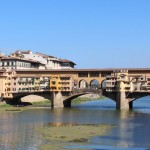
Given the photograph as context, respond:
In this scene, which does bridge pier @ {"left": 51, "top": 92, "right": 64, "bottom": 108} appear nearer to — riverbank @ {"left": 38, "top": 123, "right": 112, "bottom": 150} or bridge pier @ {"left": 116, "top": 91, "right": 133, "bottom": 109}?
bridge pier @ {"left": 116, "top": 91, "right": 133, "bottom": 109}

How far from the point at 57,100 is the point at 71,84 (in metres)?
3.14

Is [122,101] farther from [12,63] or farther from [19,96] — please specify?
[12,63]

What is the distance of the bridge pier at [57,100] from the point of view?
220 feet

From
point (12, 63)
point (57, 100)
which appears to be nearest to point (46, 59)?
point (12, 63)

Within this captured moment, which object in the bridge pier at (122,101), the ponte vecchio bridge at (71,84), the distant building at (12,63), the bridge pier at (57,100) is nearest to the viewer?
the bridge pier at (122,101)

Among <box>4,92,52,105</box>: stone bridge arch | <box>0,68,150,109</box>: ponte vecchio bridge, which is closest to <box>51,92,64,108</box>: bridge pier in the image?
<box>0,68,150,109</box>: ponte vecchio bridge

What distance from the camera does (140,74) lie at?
67.5 meters

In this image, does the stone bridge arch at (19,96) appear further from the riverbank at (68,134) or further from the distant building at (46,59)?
the riverbank at (68,134)

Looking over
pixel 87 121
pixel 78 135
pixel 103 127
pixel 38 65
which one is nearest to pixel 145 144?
pixel 78 135

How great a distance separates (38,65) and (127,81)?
32816 millimetres

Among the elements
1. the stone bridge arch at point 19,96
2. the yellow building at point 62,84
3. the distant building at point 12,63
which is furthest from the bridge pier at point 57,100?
the distant building at point 12,63

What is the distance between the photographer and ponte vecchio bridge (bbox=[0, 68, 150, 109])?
2569 inches

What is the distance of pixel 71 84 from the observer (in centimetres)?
6888

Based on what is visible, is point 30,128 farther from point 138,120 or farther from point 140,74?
point 140,74
